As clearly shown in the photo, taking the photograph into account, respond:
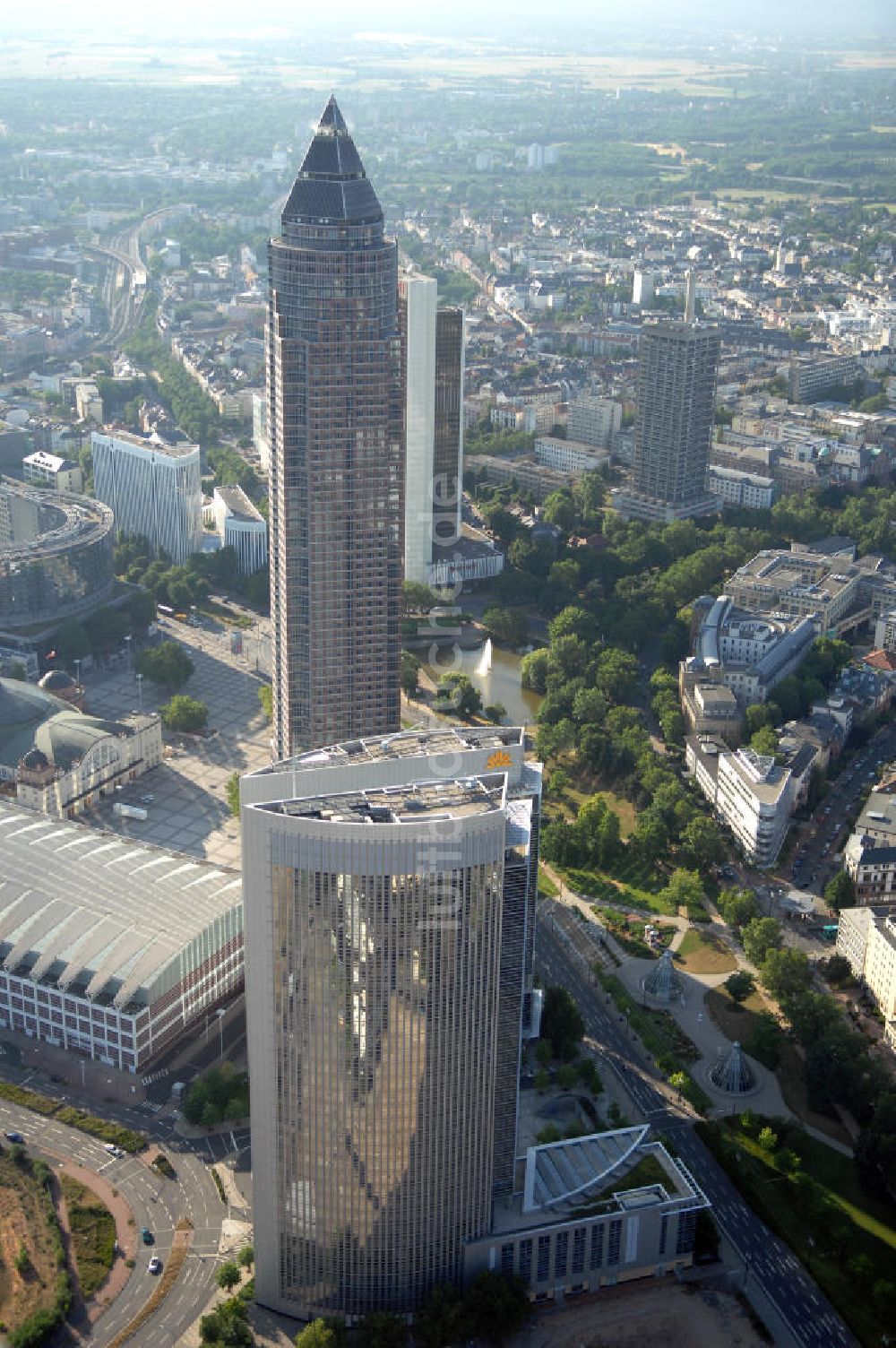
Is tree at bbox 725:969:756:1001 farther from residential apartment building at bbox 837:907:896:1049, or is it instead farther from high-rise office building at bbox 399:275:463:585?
high-rise office building at bbox 399:275:463:585

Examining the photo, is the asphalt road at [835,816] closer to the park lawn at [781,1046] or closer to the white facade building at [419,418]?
the park lawn at [781,1046]

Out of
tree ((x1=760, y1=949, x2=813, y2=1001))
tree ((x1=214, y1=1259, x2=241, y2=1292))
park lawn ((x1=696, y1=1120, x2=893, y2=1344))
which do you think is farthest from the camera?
tree ((x1=760, y1=949, x2=813, y2=1001))

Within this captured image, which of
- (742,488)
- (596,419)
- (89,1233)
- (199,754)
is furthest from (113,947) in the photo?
(596,419)

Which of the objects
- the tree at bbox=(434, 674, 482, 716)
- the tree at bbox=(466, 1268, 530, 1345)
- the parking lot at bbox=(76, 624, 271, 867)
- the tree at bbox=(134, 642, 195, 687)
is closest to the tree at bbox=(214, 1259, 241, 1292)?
the tree at bbox=(466, 1268, 530, 1345)

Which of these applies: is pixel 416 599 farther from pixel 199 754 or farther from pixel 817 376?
pixel 817 376

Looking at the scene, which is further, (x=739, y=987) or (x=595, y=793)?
(x=595, y=793)
